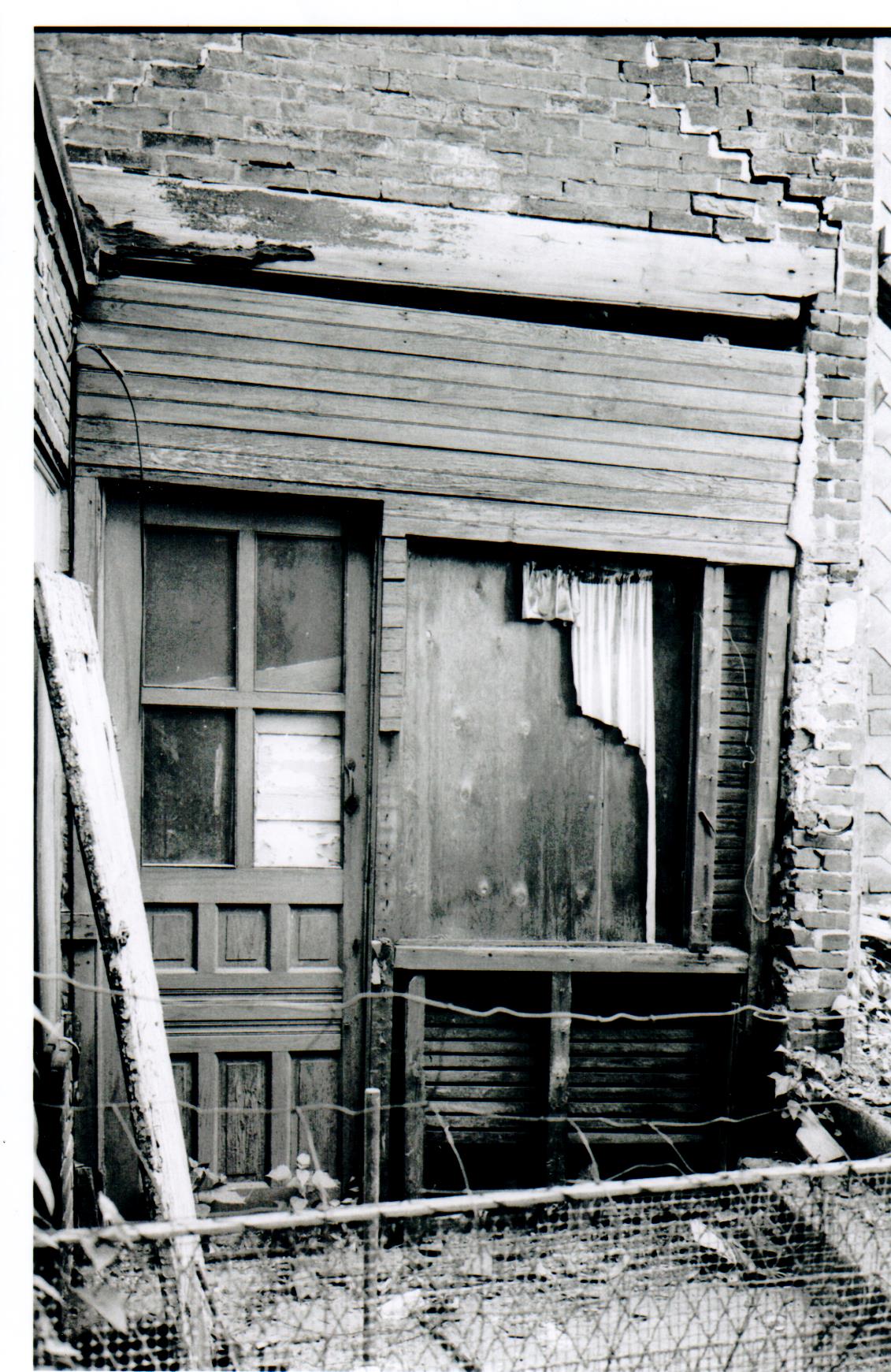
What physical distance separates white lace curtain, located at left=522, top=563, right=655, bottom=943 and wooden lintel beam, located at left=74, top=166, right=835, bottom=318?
3.59 feet

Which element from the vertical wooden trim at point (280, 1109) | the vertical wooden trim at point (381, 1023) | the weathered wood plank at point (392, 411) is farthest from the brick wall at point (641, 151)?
the vertical wooden trim at point (280, 1109)

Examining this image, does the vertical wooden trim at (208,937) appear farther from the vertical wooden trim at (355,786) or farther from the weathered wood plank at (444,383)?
the weathered wood plank at (444,383)

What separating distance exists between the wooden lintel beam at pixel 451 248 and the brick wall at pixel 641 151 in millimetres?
60

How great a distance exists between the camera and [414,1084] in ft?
11.5

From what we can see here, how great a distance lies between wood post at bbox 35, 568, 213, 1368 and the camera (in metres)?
2.39

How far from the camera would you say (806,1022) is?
3717 mm

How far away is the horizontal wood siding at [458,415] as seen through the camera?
3.27 metres

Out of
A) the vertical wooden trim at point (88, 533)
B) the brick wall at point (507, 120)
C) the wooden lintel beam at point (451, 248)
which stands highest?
the brick wall at point (507, 120)

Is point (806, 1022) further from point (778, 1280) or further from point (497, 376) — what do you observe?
point (497, 376)

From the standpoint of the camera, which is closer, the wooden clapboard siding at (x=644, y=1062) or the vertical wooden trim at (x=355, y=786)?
the vertical wooden trim at (x=355, y=786)

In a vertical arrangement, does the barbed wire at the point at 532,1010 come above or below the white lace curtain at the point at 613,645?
below

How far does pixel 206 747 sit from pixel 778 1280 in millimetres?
2487

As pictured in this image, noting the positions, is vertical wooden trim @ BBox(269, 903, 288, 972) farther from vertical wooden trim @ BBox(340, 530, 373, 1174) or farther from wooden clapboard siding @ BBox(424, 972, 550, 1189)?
wooden clapboard siding @ BBox(424, 972, 550, 1189)

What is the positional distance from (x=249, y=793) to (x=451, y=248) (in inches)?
86.6
